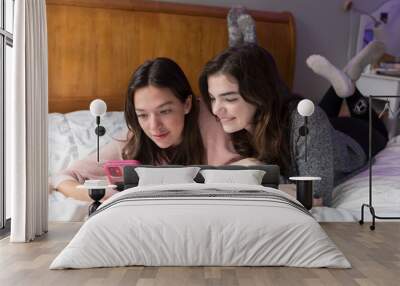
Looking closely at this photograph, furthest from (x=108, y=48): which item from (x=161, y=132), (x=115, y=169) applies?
(x=115, y=169)

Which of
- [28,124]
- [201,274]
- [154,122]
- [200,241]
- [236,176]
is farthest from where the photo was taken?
[154,122]

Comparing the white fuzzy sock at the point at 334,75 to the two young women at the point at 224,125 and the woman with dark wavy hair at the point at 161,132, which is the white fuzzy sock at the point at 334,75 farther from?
the woman with dark wavy hair at the point at 161,132

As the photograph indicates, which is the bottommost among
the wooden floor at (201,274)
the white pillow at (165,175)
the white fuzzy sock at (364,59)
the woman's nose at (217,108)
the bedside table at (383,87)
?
the wooden floor at (201,274)

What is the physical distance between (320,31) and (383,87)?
2.33 ft

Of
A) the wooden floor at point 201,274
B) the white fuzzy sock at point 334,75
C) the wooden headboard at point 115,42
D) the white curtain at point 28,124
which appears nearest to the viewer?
the wooden floor at point 201,274

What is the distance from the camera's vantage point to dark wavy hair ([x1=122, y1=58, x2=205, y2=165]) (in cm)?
539

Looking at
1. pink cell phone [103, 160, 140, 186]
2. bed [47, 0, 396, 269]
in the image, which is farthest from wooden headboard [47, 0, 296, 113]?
pink cell phone [103, 160, 140, 186]

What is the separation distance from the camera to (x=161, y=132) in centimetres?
537

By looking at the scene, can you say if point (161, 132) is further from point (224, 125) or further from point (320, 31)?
point (320, 31)

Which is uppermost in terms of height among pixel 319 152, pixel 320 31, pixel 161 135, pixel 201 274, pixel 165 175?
pixel 320 31

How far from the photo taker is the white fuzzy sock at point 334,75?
5570 mm

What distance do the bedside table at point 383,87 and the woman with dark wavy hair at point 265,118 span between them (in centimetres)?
47

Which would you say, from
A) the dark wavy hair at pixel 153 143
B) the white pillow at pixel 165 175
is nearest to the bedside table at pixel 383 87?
the dark wavy hair at pixel 153 143

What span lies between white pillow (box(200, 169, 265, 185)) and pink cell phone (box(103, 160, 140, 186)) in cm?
68
